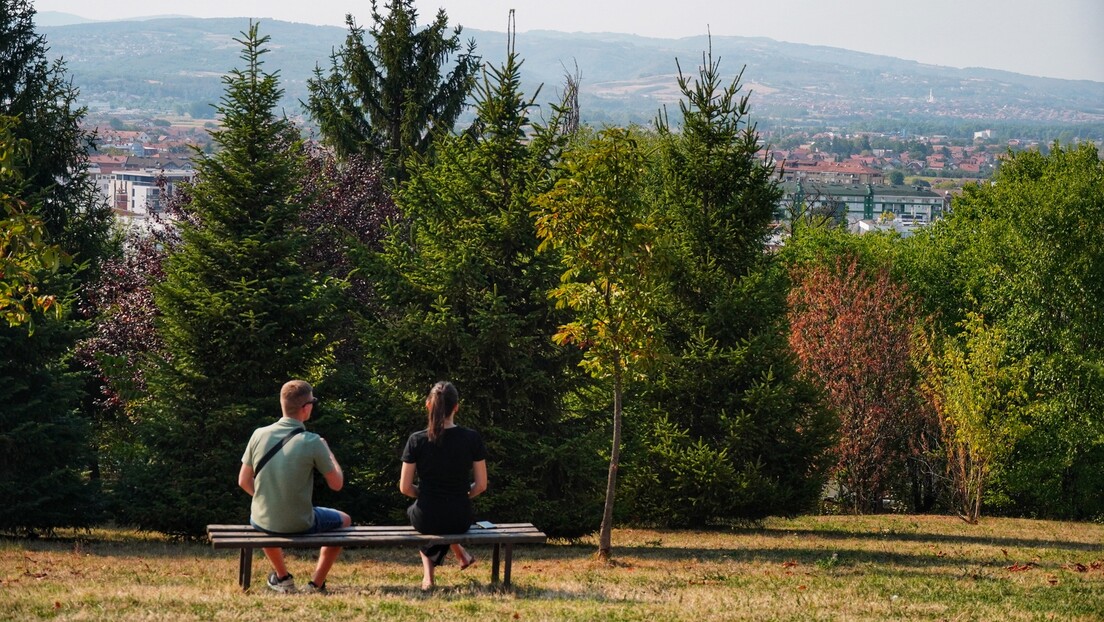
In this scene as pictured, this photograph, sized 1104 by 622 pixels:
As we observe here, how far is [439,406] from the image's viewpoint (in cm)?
1030

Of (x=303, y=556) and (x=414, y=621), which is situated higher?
(x=414, y=621)

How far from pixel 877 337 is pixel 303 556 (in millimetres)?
24959

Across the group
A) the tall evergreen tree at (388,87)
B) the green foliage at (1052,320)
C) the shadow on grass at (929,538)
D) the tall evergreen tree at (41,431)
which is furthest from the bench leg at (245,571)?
the green foliage at (1052,320)

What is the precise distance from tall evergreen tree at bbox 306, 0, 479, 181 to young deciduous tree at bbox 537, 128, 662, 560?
20257mm

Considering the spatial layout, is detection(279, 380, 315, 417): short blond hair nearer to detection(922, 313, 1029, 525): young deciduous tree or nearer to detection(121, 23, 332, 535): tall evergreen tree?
detection(121, 23, 332, 535): tall evergreen tree

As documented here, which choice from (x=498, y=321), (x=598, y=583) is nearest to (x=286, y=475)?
(x=598, y=583)

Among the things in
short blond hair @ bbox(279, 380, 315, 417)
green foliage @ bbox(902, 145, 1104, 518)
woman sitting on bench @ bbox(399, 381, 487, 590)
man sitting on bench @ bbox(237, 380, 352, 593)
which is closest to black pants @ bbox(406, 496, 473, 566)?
woman sitting on bench @ bbox(399, 381, 487, 590)

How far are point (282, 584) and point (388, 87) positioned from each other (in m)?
26.7

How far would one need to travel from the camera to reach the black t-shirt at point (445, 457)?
1042cm

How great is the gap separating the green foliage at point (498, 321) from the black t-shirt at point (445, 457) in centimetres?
735

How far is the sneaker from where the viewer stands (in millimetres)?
10297

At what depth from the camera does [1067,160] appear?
42312 mm

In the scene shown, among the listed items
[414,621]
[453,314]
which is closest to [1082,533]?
[453,314]

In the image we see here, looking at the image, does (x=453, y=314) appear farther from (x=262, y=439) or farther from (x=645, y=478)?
(x=262, y=439)
